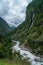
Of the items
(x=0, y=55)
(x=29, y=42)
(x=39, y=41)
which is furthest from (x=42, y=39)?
(x=0, y=55)

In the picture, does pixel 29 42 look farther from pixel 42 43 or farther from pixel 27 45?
pixel 42 43

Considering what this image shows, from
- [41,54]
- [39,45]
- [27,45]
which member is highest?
[27,45]

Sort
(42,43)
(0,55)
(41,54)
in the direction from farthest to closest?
(42,43) → (41,54) → (0,55)

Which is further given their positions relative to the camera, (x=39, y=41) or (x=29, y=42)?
(x=29, y=42)

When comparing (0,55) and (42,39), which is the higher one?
(42,39)

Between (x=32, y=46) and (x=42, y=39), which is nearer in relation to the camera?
(x=42, y=39)

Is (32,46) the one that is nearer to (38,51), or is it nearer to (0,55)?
(38,51)

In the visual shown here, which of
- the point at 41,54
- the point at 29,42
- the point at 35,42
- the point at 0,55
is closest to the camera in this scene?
the point at 0,55

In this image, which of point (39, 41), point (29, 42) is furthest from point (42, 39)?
point (29, 42)

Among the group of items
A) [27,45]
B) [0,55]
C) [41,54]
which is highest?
[27,45]
